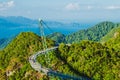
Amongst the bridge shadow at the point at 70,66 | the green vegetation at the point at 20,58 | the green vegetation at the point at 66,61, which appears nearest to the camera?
the bridge shadow at the point at 70,66

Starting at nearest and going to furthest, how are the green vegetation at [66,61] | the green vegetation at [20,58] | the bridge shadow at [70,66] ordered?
the bridge shadow at [70,66] → the green vegetation at [66,61] → the green vegetation at [20,58]

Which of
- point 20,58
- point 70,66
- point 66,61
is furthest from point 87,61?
point 20,58

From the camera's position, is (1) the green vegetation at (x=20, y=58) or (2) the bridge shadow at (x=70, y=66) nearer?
(2) the bridge shadow at (x=70, y=66)

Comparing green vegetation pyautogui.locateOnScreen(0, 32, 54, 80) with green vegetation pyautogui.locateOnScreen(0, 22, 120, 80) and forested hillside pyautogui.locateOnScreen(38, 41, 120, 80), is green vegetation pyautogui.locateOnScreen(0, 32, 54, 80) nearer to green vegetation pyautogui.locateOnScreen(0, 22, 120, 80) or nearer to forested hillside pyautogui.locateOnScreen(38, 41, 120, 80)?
green vegetation pyautogui.locateOnScreen(0, 22, 120, 80)

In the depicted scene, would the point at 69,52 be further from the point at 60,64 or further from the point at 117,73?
the point at 117,73

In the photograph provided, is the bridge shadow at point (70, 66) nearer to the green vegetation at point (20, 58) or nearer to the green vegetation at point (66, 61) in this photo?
the green vegetation at point (66, 61)

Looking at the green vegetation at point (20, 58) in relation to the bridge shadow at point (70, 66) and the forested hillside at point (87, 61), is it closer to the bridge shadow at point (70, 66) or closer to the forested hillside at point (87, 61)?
the forested hillside at point (87, 61)

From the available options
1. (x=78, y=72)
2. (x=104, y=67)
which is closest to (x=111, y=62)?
(x=104, y=67)

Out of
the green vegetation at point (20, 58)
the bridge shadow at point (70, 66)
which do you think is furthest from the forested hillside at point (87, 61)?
the green vegetation at point (20, 58)

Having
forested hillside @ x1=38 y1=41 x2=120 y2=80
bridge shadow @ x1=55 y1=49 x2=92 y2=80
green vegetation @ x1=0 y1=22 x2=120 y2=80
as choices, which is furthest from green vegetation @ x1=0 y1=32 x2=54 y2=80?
bridge shadow @ x1=55 y1=49 x2=92 y2=80
